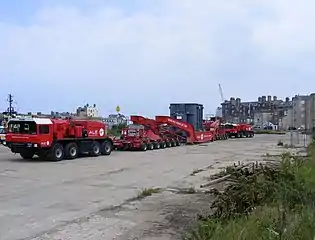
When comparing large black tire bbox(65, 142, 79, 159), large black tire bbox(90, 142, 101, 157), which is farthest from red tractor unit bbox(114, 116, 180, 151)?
large black tire bbox(65, 142, 79, 159)

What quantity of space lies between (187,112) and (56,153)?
23.6 m

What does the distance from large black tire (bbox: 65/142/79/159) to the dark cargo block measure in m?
20.5

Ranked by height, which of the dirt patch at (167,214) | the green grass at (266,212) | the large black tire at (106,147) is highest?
the large black tire at (106,147)

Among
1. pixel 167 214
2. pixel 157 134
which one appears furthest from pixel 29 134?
pixel 167 214

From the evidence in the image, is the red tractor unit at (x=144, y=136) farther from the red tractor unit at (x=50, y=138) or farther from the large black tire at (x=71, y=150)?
the large black tire at (x=71, y=150)

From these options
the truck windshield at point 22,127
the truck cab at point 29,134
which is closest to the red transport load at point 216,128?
the truck cab at point 29,134

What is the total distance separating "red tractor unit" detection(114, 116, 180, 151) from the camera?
110 feet

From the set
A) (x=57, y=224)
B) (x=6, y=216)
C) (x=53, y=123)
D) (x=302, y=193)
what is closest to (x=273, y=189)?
(x=302, y=193)

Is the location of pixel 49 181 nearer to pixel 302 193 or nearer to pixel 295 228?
pixel 302 193

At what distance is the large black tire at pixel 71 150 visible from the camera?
2598 cm

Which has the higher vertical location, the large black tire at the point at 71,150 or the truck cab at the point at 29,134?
the truck cab at the point at 29,134

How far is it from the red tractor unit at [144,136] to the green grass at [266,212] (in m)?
21.4

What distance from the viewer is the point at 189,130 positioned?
42.2m

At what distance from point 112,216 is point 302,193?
403 centimetres
